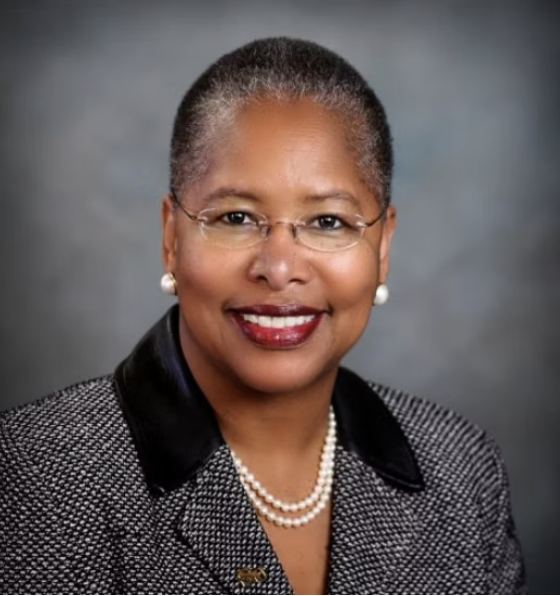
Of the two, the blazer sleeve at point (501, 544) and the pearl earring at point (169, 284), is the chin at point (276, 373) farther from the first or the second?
the blazer sleeve at point (501, 544)

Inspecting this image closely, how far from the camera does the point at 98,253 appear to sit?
4453 millimetres

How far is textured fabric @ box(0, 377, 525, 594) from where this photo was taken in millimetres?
2652

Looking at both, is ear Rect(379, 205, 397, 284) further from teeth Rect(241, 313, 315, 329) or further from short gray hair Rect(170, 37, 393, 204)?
teeth Rect(241, 313, 315, 329)

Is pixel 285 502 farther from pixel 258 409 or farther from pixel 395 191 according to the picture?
pixel 395 191

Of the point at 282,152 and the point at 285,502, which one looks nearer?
the point at 282,152

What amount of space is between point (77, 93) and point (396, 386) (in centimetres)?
165

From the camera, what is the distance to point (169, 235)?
9.53 feet

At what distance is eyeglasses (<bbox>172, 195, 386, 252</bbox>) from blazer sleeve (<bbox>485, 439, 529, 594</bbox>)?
94 cm

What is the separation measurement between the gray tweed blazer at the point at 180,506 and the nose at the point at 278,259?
15.9 inches

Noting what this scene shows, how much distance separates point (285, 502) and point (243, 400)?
11.7 inches

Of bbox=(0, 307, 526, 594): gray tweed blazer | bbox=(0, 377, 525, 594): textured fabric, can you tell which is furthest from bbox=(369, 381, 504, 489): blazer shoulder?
bbox=(0, 377, 525, 594): textured fabric

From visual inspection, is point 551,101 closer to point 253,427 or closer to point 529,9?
point 529,9

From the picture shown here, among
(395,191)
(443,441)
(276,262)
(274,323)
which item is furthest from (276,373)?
(395,191)

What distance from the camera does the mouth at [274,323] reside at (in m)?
2.68
